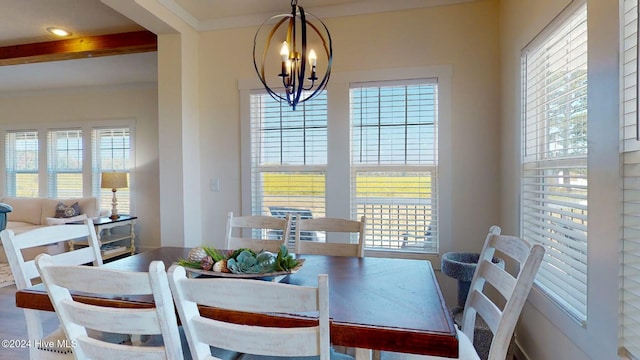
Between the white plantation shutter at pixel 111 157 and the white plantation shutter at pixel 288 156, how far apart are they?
3107 millimetres

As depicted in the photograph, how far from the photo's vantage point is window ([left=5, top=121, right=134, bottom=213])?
5242 mm

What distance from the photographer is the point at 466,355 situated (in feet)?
4.51

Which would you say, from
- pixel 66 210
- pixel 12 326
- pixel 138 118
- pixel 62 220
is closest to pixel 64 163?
pixel 66 210

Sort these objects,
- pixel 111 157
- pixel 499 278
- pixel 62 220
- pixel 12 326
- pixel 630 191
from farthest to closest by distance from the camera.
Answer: pixel 111 157 → pixel 62 220 → pixel 12 326 → pixel 499 278 → pixel 630 191

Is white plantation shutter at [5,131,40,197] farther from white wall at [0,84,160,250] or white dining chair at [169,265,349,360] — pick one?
white dining chair at [169,265,349,360]

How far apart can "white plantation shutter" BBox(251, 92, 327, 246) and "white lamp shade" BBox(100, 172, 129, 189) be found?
8.69 feet

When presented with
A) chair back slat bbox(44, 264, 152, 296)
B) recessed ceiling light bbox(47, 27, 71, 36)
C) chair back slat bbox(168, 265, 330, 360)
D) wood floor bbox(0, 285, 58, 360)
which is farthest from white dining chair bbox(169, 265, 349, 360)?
recessed ceiling light bbox(47, 27, 71, 36)

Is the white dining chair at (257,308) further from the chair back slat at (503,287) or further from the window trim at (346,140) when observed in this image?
the window trim at (346,140)

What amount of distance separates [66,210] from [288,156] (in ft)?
12.8

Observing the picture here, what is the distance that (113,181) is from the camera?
4.62m

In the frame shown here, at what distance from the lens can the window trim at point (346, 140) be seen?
2.76m

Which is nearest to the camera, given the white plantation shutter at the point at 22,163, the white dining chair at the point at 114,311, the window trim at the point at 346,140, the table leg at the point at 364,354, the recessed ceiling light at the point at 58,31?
the white dining chair at the point at 114,311

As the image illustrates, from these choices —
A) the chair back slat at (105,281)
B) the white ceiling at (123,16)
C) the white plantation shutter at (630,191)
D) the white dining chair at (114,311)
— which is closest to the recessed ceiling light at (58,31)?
the white ceiling at (123,16)

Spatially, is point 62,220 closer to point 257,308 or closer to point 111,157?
point 111,157
